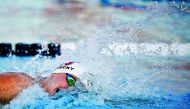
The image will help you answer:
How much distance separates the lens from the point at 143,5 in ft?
9.32

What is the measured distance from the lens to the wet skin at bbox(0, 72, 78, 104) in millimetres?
2664

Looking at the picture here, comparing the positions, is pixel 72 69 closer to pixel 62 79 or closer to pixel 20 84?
pixel 62 79

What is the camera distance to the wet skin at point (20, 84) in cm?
266

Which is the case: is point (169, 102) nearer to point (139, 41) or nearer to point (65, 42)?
point (139, 41)

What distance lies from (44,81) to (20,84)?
153mm

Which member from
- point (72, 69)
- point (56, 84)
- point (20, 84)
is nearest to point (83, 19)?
point (72, 69)

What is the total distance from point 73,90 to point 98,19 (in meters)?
0.47

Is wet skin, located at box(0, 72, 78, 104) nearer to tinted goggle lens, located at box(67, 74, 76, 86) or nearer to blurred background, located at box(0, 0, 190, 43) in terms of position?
tinted goggle lens, located at box(67, 74, 76, 86)

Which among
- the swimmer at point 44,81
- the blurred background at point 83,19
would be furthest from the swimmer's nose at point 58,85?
Result: the blurred background at point 83,19

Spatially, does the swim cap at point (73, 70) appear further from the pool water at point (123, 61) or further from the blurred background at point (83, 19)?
the blurred background at point (83, 19)

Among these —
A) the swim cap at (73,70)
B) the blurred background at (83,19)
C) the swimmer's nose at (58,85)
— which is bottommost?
the swimmer's nose at (58,85)

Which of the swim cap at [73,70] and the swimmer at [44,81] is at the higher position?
the swim cap at [73,70]

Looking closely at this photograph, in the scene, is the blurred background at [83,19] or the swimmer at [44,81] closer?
the swimmer at [44,81]

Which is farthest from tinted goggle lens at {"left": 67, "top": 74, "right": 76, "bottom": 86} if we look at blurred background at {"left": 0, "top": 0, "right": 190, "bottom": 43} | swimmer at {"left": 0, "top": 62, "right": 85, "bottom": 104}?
blurred background at {"left": 0, "top": 0, "right": 190, "bottom": 43}
